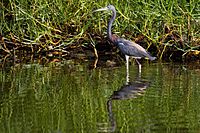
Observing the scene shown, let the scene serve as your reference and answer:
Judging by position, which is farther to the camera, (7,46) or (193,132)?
(7,46)

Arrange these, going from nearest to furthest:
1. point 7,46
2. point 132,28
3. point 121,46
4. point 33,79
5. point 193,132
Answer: point 193,132
point 33,79
point 121,46
point 132,28
point 7,46

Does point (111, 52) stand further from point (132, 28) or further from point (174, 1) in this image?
point (174, 1)

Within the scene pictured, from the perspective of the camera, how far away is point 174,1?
1291 cm

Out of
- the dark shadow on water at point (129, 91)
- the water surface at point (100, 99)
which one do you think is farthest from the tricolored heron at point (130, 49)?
the dark shadow on water at point (129, 91)

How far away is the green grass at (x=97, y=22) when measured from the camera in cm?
1319

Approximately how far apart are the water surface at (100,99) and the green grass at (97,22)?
2.59 ft

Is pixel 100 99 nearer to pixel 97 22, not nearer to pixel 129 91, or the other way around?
pixel 129 91

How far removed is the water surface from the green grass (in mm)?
791

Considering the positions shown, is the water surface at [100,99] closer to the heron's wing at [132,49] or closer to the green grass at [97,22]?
the heron's wing at [132,49]

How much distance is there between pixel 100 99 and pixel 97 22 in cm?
508

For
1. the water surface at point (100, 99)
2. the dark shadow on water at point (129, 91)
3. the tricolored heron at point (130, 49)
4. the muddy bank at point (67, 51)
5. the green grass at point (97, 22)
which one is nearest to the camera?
the water surface at point (100, 99)

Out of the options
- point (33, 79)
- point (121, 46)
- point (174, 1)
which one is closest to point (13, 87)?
point (33, 79)

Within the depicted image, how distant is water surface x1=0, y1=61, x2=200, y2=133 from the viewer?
7906 mm

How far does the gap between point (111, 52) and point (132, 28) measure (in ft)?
3.34
